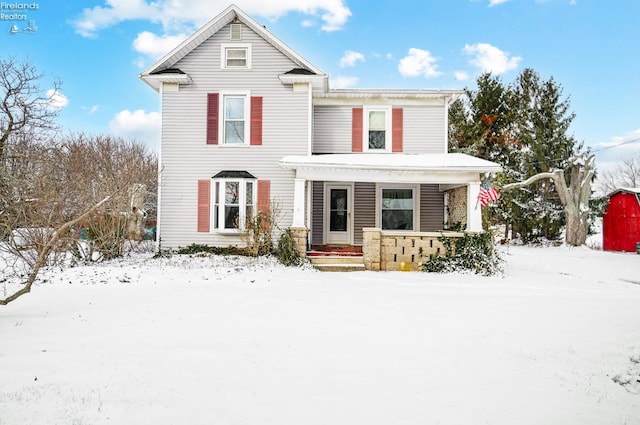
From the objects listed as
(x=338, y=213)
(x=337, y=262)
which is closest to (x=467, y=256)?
(x=337, y=262)

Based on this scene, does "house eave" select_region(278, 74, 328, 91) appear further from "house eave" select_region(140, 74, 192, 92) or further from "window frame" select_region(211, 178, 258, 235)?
"window frame" select_region(211, 178, 258, 235)

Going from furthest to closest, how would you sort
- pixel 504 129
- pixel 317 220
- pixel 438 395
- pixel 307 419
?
pixel 504 129
pixel 317 220
pixel 438 395
pixel 307 419

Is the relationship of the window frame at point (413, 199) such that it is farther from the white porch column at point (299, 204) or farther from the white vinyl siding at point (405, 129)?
the white porch column at point (299, 204)

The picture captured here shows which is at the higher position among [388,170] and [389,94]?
[389,94]

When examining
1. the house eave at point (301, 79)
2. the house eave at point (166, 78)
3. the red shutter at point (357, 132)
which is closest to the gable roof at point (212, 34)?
the house eave at point (166, 78)

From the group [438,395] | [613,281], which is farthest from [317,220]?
[438,395]

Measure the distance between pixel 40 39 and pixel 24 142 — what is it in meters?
3.29

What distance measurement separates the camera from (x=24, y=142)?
38.6ft

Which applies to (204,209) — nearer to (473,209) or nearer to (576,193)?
(473,209)

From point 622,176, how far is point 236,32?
130ft

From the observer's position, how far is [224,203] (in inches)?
498

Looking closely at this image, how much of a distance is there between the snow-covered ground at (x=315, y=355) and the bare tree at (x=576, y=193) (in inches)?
588

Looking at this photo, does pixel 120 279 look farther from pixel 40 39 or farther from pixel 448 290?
pixel 40 39

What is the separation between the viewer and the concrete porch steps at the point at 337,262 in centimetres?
1070
